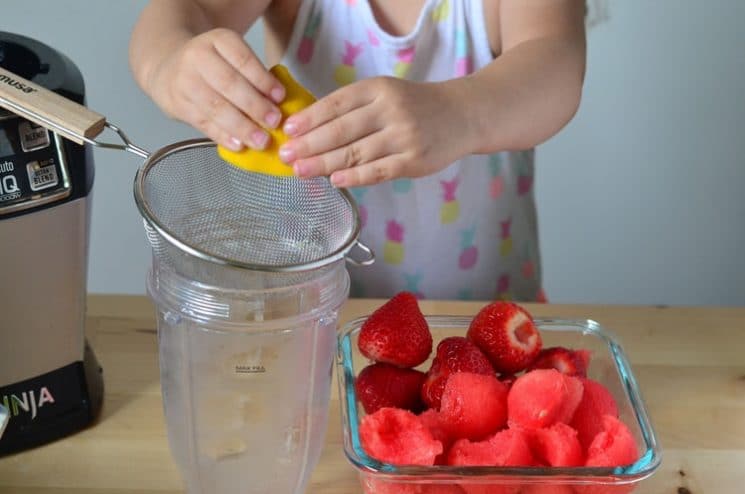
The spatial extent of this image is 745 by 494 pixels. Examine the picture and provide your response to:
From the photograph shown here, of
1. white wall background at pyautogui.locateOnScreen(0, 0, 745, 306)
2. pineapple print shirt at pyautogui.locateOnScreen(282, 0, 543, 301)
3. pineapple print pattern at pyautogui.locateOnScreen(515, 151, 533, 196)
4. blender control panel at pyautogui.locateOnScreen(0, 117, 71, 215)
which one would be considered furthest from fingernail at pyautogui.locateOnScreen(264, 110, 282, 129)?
white wall background at pyautogui.locateOnScreen(0, 0, 745, 306)

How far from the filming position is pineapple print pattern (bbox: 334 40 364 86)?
98 centimetres

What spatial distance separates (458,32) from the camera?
3.15 ft

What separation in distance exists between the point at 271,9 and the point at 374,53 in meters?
0.12

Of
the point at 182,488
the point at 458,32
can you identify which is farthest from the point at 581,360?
the point at 458,32

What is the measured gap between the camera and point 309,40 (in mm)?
979

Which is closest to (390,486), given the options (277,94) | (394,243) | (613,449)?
(613,449)

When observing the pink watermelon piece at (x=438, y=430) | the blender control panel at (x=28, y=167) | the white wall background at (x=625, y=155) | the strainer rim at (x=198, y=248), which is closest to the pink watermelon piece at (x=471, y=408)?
the pink watermelon piece at (x=438, y=430)

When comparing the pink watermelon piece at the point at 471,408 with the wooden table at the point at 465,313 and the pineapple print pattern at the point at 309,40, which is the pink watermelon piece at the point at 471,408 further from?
the pineapple print pattern at the point at 309,40

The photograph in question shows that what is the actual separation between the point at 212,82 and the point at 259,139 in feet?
0.23

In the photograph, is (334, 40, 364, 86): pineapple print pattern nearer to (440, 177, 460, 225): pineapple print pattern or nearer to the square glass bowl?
(440, 177, 460, 225): pineapple print pattern

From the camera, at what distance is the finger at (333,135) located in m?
0.57

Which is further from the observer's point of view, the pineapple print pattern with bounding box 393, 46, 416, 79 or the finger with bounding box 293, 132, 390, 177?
the pineapple print pattern with bounding box 393, 46, 416, 79

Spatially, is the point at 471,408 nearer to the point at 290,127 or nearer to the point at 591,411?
the point at 591,411

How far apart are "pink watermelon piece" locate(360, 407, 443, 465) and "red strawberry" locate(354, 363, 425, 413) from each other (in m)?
0.04
